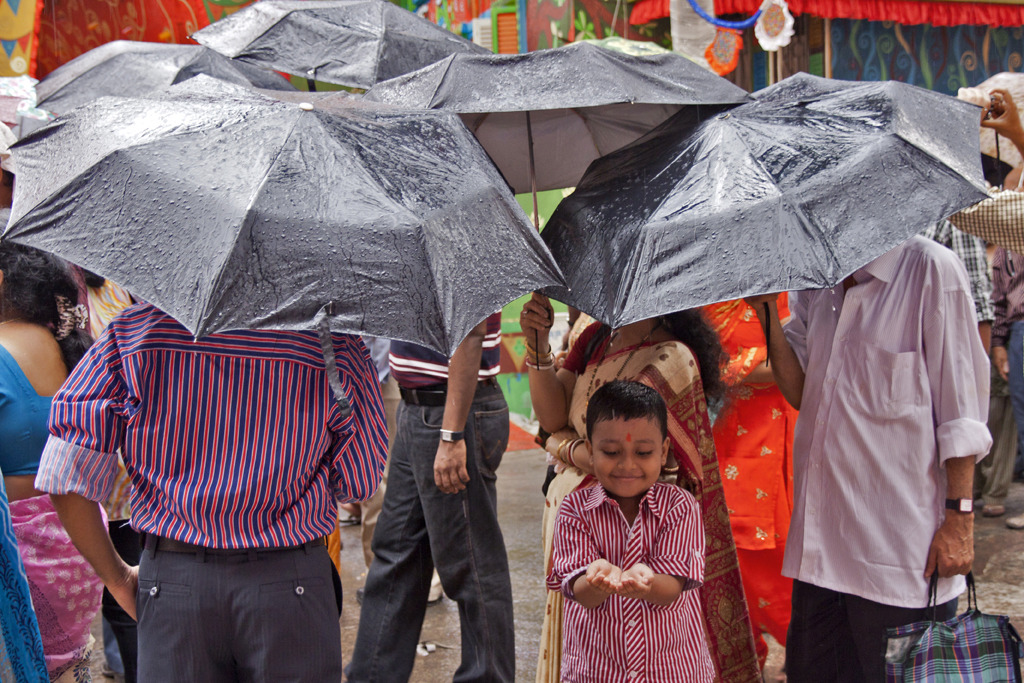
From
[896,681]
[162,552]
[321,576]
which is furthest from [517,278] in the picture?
[896,681]

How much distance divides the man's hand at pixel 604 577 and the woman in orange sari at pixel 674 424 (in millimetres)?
466

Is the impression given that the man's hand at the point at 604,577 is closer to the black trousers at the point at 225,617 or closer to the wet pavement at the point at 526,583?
the black trousers at the point at 225,617

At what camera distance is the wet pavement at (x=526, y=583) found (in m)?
4.01

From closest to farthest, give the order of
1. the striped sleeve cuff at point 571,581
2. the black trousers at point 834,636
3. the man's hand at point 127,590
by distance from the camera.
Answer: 1. the man's hand at point 127,590
2. the striped sleeve cuff at point 571,581
3. the black trousers at point 834,636

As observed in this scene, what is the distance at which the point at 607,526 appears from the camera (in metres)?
2.50

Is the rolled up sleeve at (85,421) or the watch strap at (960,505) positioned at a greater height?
the rolled up sleeve at (85,421)

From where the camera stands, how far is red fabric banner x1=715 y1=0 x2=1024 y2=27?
7071 millimetres

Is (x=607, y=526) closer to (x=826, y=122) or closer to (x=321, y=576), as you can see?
(x=321, y=576)

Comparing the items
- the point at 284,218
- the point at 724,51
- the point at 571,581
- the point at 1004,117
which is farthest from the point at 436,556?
the point at 724,51

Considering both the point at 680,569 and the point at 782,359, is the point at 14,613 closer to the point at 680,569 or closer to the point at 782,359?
the point at 680,569

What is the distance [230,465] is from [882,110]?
1752 mm

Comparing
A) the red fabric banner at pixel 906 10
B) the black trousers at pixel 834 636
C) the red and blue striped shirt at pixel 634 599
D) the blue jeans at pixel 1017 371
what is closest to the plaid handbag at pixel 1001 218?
the black trousers at pixel 834 636

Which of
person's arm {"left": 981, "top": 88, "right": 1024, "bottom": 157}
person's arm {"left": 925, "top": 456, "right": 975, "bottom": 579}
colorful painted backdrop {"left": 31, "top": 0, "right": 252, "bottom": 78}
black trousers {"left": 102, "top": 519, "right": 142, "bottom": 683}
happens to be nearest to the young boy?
person's arm {"left": 925, "top": 456, "right": 975, "bottom": 579}

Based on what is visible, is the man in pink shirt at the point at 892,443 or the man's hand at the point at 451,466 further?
the man's hand at the point at 451,466
